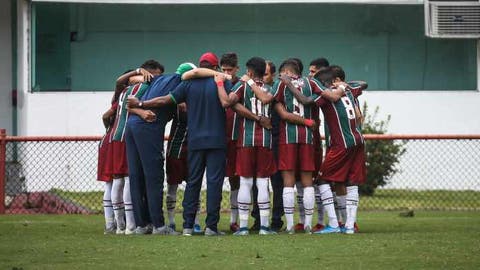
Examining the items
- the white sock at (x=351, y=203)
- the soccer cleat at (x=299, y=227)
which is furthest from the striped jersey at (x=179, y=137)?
the white sock at (x=351, y=203)

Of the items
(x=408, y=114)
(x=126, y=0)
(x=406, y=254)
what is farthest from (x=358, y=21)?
(x=406, y=254)

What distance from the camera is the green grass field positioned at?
11883 millimetres

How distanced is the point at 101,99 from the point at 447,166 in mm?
6434

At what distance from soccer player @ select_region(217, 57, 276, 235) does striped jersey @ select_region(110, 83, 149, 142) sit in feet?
3.75

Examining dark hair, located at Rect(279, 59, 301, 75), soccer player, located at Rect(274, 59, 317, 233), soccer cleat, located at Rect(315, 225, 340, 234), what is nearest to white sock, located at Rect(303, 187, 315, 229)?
soccer player, located at Rect(274, 59, 317, 233)

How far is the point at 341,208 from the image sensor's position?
51.9 ft

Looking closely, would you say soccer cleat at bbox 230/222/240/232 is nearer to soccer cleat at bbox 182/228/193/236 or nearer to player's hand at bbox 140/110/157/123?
soccer cleat at bbox 182/228/193/236

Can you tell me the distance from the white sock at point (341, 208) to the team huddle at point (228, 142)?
0.01 meters

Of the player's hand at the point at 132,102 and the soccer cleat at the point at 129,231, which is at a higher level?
the player's hand at the point at 132,102

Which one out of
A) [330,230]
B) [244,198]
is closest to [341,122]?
[330,230]

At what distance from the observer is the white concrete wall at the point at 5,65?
1006 inches

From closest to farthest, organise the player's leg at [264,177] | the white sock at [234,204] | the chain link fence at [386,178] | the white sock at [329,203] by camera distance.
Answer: the player's leg at [264,177] < the white sock at [329,203] < the white sock at [234,204] < the chain link fence at [386,178]

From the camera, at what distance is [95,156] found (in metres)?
23.7

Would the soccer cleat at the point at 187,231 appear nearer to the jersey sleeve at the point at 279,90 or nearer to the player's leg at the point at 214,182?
the player's leg at the point at 214,182
